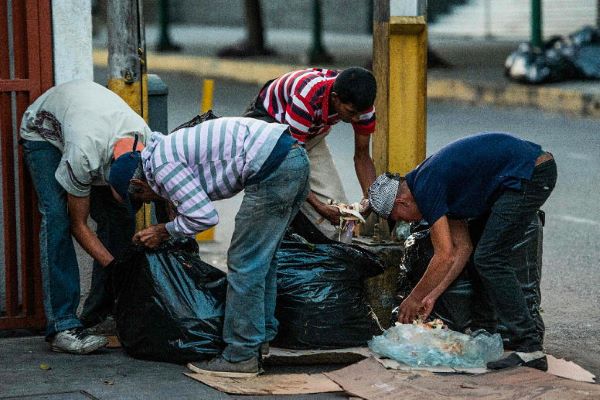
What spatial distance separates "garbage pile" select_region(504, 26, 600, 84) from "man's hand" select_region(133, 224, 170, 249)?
10927mm

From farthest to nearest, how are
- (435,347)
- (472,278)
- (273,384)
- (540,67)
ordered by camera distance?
(540,67) < (472,278) < (435,347) < (273,384)

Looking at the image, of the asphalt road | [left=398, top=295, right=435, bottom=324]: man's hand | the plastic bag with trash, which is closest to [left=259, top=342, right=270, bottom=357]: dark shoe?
the plastic bag with trash

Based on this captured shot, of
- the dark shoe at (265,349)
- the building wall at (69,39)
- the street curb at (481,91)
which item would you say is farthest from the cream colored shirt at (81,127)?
the street curb at (481,91)

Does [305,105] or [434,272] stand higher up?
[305,105]

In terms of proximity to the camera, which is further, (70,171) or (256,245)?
(70,171)

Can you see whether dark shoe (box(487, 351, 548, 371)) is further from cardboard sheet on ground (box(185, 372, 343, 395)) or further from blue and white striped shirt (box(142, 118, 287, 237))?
blue and white striped shirt (box(142, 118, 287, 237))

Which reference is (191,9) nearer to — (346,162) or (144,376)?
(346,162)

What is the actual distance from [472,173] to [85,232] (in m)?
1.70

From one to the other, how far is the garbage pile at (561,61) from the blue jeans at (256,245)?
10.8 metres

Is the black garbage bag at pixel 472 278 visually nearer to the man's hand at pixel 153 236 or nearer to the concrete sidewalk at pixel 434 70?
the man's hand at pixel 153 236

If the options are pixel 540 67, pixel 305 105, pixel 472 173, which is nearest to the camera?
pixel 472 173

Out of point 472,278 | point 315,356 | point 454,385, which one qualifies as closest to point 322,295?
point 315,356

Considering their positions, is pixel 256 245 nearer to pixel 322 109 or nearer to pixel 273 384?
pixel 273 384

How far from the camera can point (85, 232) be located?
17.4 feet
